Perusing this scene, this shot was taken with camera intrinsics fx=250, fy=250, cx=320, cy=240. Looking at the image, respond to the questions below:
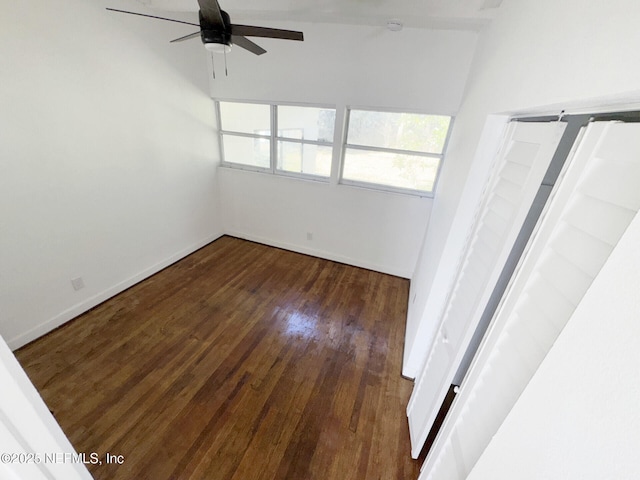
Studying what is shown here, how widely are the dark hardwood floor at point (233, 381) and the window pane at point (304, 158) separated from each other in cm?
160

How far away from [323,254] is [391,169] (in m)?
1.50

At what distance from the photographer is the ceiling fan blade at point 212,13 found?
52.4 inches

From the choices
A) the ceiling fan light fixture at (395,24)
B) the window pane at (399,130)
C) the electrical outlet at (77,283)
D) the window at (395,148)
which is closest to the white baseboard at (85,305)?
the electrical outlet at (77,283)

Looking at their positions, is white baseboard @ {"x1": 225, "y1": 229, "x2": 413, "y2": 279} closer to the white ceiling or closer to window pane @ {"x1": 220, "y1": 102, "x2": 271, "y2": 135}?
window pane @ {"x1": 220, "y1": 102, "x2": 271, "y2": 135}

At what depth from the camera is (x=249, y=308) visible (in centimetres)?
269

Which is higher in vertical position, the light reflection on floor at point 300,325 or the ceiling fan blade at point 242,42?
the ceiling fan blade at point 242,42

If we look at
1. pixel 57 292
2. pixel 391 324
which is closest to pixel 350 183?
pixel 391 324

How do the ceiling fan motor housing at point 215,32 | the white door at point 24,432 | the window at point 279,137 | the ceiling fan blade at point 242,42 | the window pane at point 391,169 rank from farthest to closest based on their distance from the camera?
the window at point 279,137
the window pane at point 391,169
the ceiling fan blade at point 242,42
the ceiling fan motor housing at point 215,32
the white door at point 24,432

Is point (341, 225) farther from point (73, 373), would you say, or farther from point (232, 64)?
point (73, 373)

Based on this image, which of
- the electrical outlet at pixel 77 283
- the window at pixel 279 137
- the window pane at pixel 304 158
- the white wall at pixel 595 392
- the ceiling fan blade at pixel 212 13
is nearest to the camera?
the white wall at pixel 595 392

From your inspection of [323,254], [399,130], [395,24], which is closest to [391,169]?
[399,130]

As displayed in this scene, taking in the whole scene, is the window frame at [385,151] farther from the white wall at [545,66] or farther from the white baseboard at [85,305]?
the white baseboard at [85,305]

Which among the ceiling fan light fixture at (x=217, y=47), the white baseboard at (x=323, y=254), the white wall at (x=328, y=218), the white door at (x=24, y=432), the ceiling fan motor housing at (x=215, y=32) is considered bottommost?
the white baseboard at (x=323, y=254)

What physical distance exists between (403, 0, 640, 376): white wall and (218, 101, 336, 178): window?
187 cm
